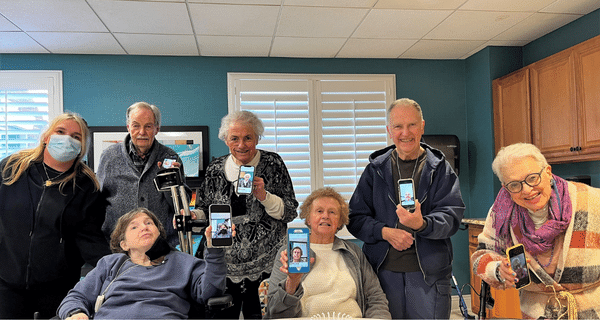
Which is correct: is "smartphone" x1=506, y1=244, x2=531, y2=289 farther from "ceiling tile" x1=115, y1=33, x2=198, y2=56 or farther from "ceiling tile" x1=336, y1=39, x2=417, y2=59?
"ceiling tile" x1=115, y1=33, x2=198, y2=56

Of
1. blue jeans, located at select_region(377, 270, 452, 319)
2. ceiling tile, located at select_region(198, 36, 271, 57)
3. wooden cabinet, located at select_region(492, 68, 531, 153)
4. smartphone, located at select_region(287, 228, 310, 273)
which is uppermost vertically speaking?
ceiling tile, located at select_region(198, 36, 271, 57)

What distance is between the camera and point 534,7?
3.31 meters

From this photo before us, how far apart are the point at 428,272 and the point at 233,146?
1158 mm

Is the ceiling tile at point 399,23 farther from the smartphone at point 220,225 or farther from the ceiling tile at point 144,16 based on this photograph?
the smartphone at point 220,225

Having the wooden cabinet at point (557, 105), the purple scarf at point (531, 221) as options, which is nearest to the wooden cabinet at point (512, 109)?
the wooden cabinet at point (557, 105)

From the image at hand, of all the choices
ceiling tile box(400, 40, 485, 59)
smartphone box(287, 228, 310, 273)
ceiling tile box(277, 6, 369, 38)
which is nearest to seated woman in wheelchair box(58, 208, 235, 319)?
smartphone box(287, 228, 310, 273)

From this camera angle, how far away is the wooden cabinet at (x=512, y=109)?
3.90 meters

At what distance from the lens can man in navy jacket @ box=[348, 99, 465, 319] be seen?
6.28ft

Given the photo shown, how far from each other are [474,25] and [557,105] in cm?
99

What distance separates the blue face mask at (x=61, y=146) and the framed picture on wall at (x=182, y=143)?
2.06 meters

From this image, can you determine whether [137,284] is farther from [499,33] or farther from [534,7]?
[499,33]

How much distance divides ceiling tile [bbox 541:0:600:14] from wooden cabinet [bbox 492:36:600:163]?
31 centimetres

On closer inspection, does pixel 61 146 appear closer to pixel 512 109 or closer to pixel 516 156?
pixel 516 156

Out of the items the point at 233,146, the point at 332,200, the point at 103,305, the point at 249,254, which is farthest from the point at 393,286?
the point at 103,305
